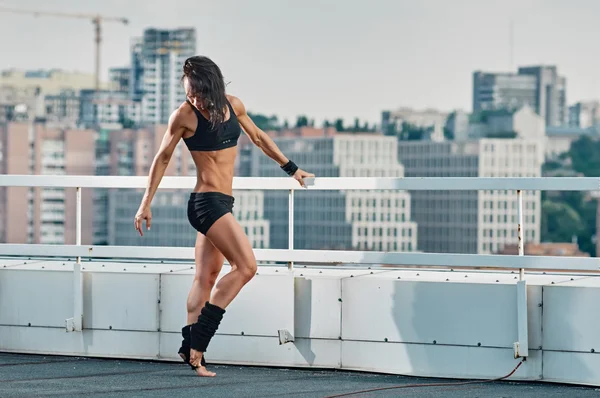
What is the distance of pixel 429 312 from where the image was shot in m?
7.48

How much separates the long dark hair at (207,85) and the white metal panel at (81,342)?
1.57 metres

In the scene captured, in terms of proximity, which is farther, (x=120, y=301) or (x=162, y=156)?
(x=120, y=301)

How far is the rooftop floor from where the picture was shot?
22.2 ft

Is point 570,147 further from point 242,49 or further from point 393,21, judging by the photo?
point 242,49

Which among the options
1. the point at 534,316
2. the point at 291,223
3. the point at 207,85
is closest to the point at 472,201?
the point at 291,223

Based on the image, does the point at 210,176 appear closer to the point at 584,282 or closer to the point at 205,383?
the point at 205,383

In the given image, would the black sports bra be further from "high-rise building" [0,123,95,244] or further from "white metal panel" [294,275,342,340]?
"high-rise building" [0,123,95,244]

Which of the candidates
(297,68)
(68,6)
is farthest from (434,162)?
(68,6)

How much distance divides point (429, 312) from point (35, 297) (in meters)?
2.38

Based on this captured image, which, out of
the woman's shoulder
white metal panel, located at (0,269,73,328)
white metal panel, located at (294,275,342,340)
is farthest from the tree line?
the woman's shoulder

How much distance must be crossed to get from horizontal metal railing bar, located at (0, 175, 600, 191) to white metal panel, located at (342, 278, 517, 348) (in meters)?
0.53

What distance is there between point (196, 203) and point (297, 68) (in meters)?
168

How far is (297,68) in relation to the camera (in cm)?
17450

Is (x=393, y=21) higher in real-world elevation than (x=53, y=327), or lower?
higher
